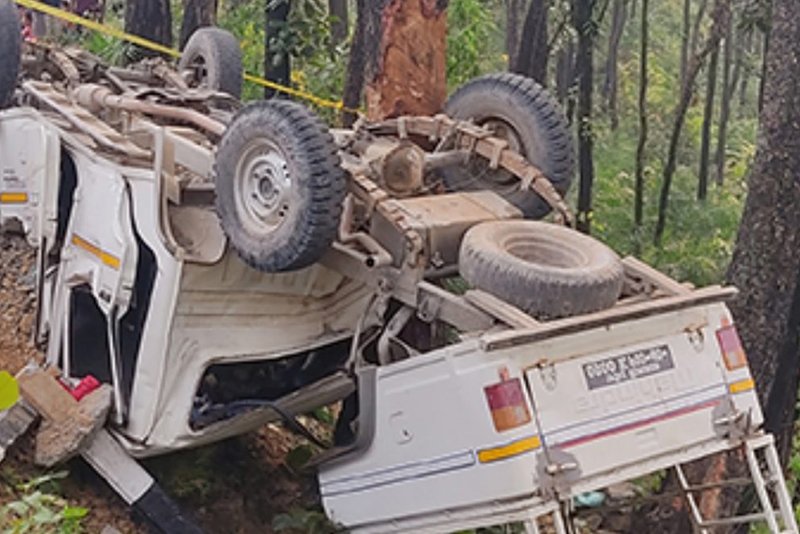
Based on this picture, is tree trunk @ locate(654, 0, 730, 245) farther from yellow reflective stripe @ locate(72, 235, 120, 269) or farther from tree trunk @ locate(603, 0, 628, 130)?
yellow reflective stripe @ locate(72, 235, 120, 269)

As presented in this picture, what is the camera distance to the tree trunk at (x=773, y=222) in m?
6.41

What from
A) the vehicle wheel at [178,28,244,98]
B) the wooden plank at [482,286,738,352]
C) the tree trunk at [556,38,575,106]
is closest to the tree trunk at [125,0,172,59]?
the vehicle wheel at [178,28,244,98]

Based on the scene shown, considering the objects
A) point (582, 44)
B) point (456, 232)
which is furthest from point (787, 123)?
point (582, 44)

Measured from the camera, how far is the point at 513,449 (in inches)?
159

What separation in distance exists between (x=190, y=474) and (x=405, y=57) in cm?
271

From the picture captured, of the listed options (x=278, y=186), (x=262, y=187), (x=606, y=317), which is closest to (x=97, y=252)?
(x=262, y=187)

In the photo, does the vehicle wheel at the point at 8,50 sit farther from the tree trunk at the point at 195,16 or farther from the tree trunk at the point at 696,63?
the tree trunk at the point at 696,63

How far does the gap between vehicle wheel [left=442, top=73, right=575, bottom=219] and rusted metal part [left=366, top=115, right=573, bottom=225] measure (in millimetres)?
65

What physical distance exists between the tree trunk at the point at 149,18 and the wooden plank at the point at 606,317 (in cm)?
739

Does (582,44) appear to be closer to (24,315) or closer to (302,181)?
(24,315)

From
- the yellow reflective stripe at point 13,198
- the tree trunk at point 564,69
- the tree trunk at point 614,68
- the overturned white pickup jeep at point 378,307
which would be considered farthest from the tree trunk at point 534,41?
the tree trunk at point 614,68

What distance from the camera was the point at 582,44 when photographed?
15273 mm

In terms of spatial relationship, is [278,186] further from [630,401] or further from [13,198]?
[13,198]

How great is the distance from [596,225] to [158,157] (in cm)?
1242
